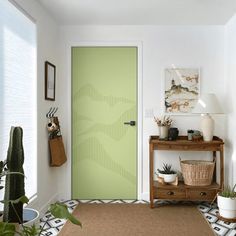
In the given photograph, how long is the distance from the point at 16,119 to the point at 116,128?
1497mm

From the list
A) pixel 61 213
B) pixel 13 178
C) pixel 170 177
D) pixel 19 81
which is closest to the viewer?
pixel 61 213

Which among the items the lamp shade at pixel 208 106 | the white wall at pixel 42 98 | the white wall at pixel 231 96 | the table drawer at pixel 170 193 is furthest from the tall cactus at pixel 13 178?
the white wall at pixel 231 96

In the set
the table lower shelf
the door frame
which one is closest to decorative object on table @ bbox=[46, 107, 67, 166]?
the door frame

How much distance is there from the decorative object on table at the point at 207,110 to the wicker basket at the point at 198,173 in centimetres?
34

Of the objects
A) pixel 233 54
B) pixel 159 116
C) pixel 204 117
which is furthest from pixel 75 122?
pixel 233 54

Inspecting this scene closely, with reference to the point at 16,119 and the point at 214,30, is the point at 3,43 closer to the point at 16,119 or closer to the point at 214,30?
the point at 16,119

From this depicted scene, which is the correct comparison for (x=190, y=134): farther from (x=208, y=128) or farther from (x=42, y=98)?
(x=42, y=98)

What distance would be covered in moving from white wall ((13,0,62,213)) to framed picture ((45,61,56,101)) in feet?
0.21

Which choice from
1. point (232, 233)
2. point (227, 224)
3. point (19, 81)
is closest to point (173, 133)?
point (227, 224)

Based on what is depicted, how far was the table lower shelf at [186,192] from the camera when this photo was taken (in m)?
3.35

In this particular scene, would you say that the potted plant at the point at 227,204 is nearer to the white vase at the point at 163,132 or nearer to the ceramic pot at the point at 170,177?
the ceramic pot at the point at 170,177

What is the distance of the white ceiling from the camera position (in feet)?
9.86

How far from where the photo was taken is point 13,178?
172cm

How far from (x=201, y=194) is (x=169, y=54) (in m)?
1.78
